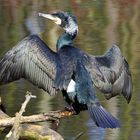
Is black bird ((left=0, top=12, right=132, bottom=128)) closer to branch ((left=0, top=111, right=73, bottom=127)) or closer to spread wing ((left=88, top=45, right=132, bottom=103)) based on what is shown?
spread wing ((left=88, top=45, right=132, bottom=103))

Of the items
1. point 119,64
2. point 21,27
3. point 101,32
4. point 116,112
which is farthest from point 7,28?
point 119,64

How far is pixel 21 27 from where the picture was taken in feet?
54.4

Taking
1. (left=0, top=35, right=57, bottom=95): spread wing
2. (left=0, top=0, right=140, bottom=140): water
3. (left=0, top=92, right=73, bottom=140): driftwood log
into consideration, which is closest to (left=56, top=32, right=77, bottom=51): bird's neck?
(left=0, top=35, right=57, bottom=95): spread wing

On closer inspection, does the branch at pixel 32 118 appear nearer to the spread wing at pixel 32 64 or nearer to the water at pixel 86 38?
the spread wing at pixel 32 64

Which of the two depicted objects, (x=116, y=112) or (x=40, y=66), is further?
(x=116, y=112)

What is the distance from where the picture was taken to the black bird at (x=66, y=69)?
709 centimetres

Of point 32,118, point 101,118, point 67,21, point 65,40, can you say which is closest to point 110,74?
point 65,40

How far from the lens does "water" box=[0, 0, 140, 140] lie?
Result: 28.7 ft

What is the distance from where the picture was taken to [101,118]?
686cm

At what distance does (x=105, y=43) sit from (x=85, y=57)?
692cm

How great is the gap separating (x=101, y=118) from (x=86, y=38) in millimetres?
8152

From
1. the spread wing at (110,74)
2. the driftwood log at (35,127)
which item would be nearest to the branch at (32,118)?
the driftwood log at (35,127)

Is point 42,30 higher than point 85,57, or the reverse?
point 85,57

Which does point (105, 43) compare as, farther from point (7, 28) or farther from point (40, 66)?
point (40, 66)
